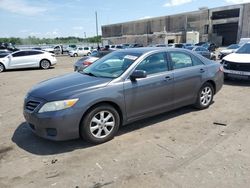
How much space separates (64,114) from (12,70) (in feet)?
49.4

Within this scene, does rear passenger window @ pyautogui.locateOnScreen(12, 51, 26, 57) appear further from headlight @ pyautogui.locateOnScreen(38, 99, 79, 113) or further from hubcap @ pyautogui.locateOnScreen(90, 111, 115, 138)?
hubcap @ pyautogui.locateOnScreen(90, 111, 115, 138)

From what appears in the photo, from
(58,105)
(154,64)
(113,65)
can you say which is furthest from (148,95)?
(58,105)

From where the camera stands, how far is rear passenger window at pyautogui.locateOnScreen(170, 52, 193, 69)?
16.9ft

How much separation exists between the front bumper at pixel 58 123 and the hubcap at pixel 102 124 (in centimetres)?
29

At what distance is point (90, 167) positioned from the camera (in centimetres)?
347

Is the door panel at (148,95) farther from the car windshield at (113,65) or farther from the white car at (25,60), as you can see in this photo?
the white car at (25,60)

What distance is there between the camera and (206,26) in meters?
61.9

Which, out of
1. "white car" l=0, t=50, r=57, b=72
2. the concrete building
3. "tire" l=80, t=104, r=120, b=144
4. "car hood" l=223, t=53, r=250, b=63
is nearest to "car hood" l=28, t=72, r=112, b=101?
"tire" l=80, t=104, r=120, b=144

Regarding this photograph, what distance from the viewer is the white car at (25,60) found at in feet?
53.9

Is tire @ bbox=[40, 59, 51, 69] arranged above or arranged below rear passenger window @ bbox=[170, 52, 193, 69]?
below

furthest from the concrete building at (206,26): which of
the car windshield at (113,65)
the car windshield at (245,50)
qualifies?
the car windshield at (113,65)

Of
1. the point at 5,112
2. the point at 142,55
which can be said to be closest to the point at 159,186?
the point at 142,55

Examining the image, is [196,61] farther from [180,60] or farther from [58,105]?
[58,105]

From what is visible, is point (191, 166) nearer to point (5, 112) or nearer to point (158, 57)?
point (158, 57)
